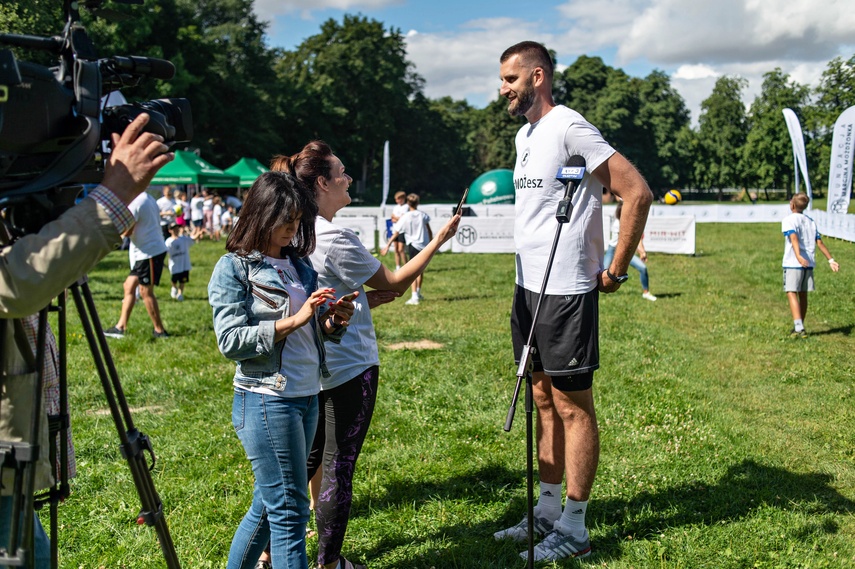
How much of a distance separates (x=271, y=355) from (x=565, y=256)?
154 centimetres

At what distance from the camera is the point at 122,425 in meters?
2.03

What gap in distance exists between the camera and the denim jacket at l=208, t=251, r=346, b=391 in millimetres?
2637

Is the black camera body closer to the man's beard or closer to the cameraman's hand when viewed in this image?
the cameraman's hand

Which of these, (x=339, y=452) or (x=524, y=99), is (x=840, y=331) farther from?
(x=339, y=452)

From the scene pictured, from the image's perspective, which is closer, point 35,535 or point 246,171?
point 35,535

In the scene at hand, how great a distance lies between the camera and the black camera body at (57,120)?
5.42 feet

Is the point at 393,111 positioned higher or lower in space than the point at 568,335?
higher

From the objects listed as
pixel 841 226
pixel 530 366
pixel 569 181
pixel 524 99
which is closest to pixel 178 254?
pixel 524 99

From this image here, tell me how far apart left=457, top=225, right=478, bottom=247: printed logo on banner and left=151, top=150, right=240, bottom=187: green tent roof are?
11.4m

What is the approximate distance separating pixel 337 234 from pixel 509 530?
1863mm

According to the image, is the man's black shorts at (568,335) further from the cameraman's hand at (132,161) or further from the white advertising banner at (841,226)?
the white advertising banner at (841,226)

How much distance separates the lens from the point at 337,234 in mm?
3135

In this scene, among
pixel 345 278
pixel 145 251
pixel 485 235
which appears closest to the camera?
pixel 345 278

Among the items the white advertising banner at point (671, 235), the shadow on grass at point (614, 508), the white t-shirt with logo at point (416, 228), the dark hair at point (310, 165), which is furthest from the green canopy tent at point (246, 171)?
the dark hair at point (310, 165)
